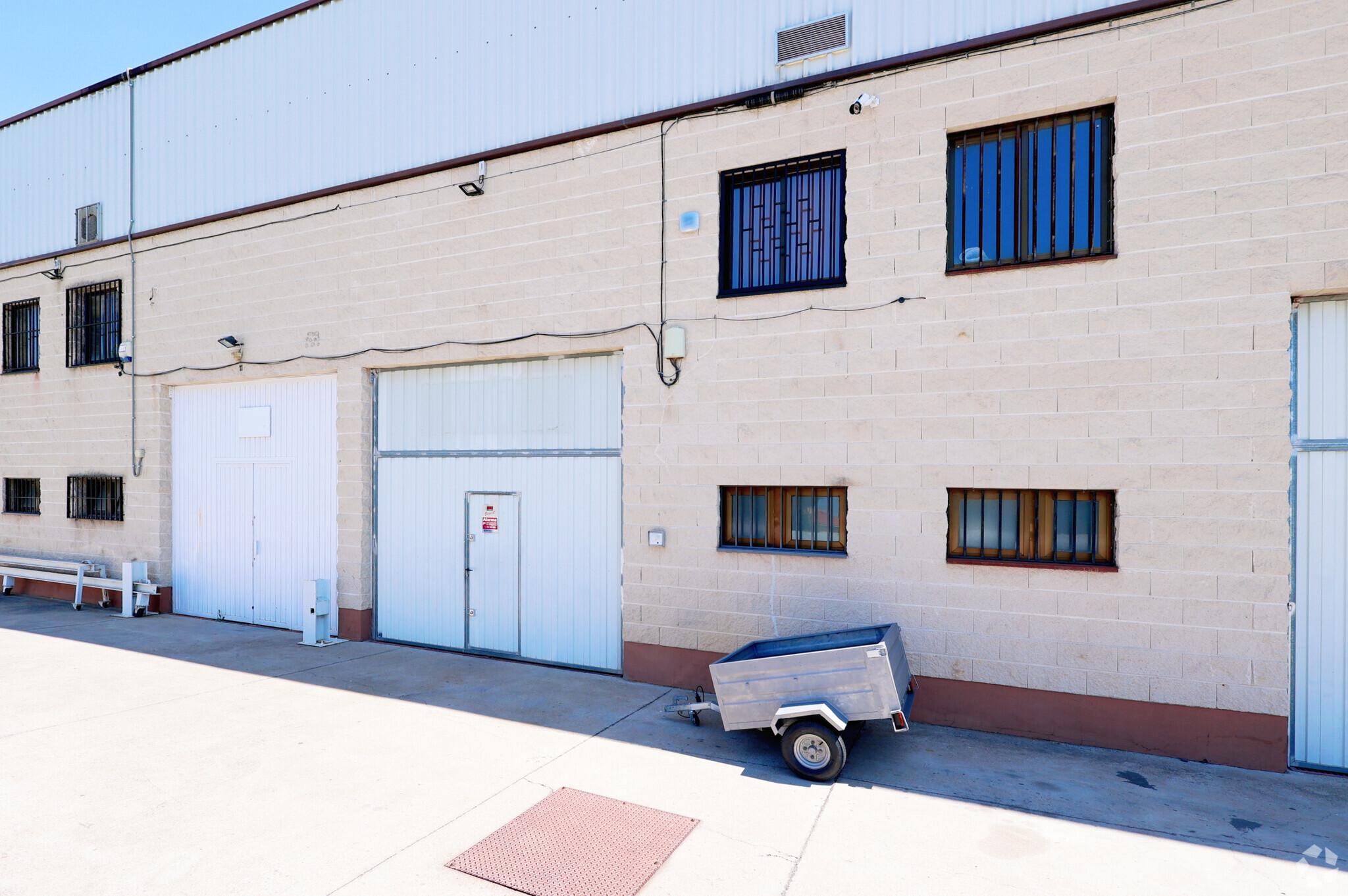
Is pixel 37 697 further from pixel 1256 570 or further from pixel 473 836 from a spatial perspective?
pixel 1256 570

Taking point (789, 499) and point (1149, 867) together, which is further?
point (789, 499)

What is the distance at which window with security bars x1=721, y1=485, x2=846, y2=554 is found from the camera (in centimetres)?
709

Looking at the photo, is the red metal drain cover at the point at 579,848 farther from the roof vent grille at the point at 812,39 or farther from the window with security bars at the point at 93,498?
the window with security bars at the point at 93,498

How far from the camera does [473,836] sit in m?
4.50

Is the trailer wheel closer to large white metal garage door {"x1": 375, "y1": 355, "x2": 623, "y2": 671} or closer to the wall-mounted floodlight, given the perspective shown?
large white metal garage door {"x1": 375, "y1": 355, "x2": 623, "y2": 671}

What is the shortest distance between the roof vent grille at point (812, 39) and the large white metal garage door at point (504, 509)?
12.0 ft

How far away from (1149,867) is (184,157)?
14.7 meters

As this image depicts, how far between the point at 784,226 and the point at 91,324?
12589mm

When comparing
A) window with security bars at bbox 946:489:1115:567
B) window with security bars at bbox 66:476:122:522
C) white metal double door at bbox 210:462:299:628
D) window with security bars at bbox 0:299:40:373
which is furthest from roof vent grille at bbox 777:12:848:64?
window with security bars at bbox 0:299:40:373

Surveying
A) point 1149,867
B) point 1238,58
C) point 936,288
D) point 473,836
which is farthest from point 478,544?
point 1238,58

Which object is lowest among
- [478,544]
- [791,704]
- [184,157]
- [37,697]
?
[37,697]

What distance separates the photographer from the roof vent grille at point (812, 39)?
7.04 metres

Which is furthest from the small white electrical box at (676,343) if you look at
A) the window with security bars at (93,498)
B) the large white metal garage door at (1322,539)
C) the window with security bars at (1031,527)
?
the window with security bars at (93,498)

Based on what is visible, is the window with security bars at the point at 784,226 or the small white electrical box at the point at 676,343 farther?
the small white electrical box at the point at 676,343
